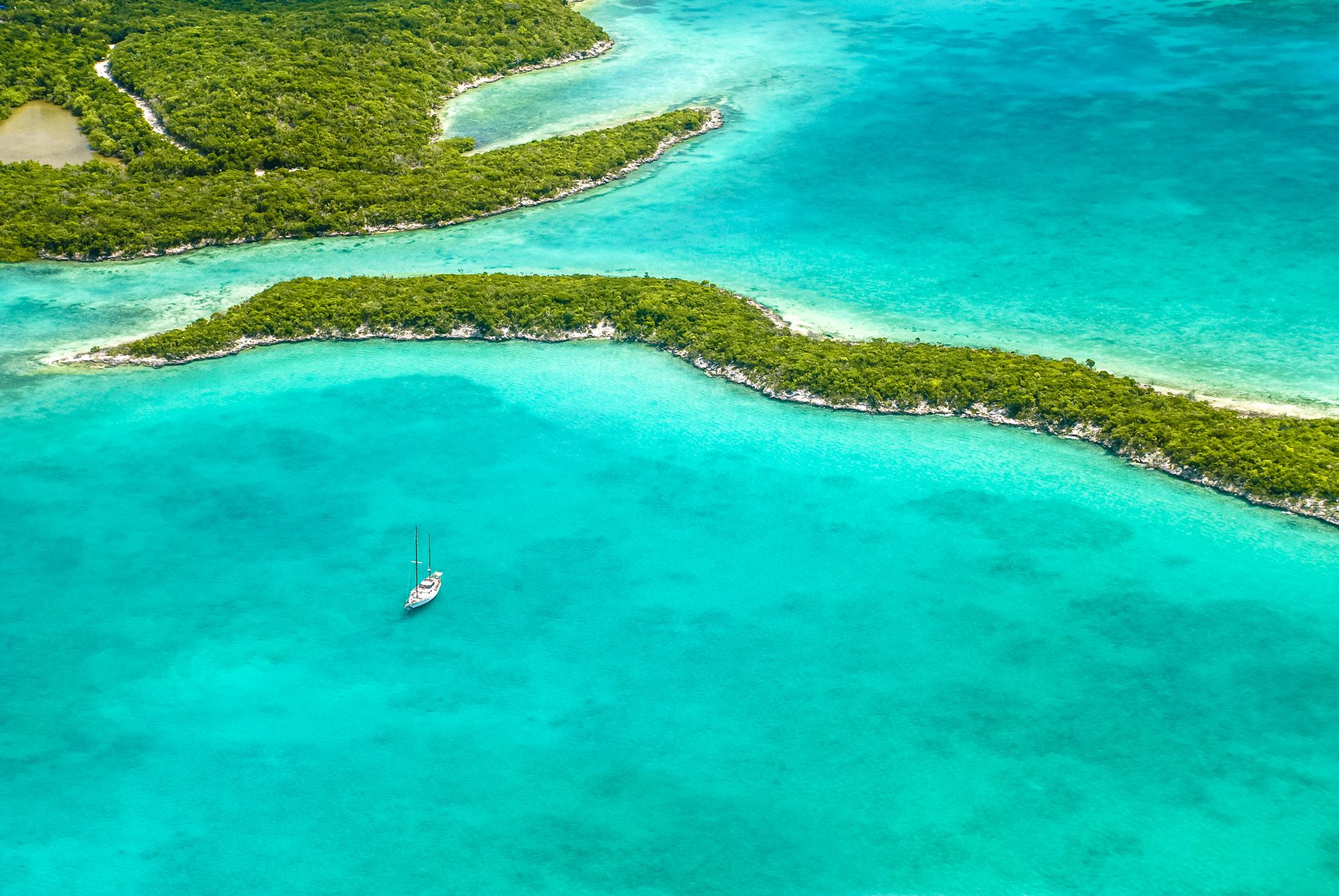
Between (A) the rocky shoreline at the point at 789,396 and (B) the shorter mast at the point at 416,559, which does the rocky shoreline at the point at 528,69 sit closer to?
(A) the rocky shoreline at the point at 789,396

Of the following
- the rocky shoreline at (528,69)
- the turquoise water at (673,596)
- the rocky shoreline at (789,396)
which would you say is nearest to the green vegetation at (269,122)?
the rocky shoreline at (528,69)

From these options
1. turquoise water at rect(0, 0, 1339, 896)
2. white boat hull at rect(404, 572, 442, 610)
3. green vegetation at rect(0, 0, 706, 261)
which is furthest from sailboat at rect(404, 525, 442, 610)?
green vegetation at rect(0, 0, 706, 261)

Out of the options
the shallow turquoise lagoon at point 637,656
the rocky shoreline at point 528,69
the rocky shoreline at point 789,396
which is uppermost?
the rocky shoreline at point 528,69

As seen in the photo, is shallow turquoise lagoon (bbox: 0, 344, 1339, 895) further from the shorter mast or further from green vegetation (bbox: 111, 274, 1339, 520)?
green vegetation (bbox: 111, 274, 1339, 520)

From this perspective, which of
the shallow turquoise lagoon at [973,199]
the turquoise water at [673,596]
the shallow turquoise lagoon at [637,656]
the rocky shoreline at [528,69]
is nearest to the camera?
the shallow turquoise lagoon at [637,656]

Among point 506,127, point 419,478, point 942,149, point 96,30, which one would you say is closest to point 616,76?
point 506,127

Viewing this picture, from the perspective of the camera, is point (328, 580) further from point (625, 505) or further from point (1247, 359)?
point (1247, 359)

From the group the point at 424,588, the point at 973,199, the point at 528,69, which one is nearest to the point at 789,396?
the point at 424,588
